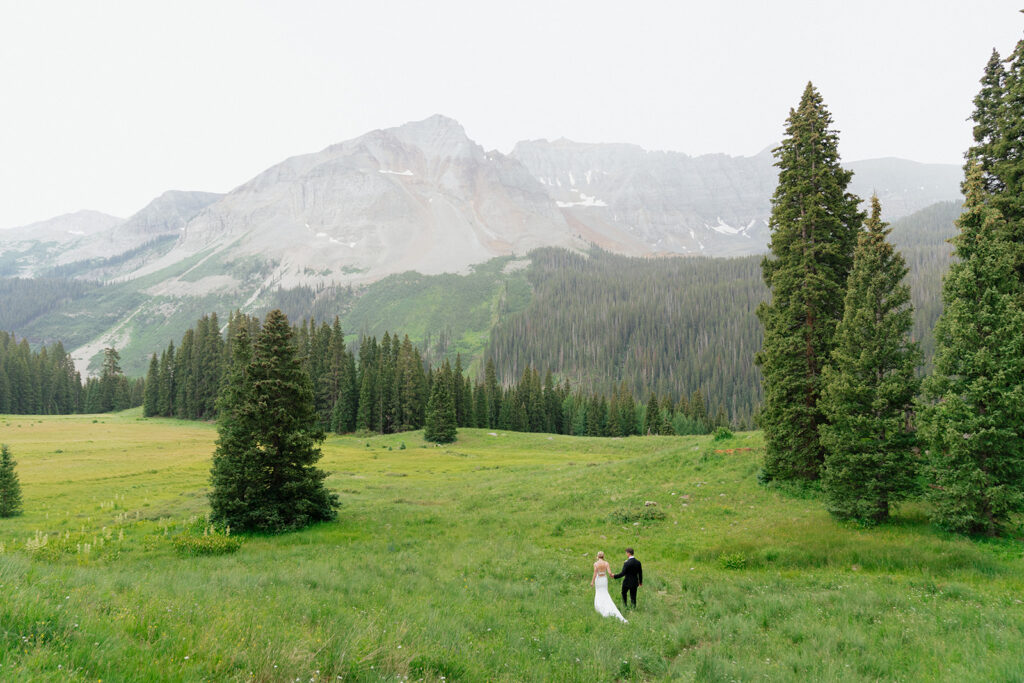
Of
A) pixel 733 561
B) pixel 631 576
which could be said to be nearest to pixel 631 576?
pixel 631 576

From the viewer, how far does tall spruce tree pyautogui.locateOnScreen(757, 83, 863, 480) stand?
24.1 m

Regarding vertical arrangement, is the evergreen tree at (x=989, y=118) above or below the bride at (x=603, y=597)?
above

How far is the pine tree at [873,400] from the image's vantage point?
18328 millimetres

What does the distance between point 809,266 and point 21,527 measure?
136ft

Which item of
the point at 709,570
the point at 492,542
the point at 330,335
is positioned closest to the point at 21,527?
the point at 492,542

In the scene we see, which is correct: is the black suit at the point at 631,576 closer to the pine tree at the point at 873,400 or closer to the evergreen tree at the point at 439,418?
the pine tree at the point at 873,400

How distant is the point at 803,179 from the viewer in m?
26.7

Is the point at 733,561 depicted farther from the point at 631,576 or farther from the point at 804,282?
the point at 804,282

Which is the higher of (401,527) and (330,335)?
(330,335)

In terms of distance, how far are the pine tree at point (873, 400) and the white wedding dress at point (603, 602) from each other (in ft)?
43.1

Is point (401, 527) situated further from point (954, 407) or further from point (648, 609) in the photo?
point (954, 407)

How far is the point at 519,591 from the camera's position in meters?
13.0

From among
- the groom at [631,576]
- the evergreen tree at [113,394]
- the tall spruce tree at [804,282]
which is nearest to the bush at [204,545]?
the groom at [631,576]

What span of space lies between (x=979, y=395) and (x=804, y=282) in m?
10.3
